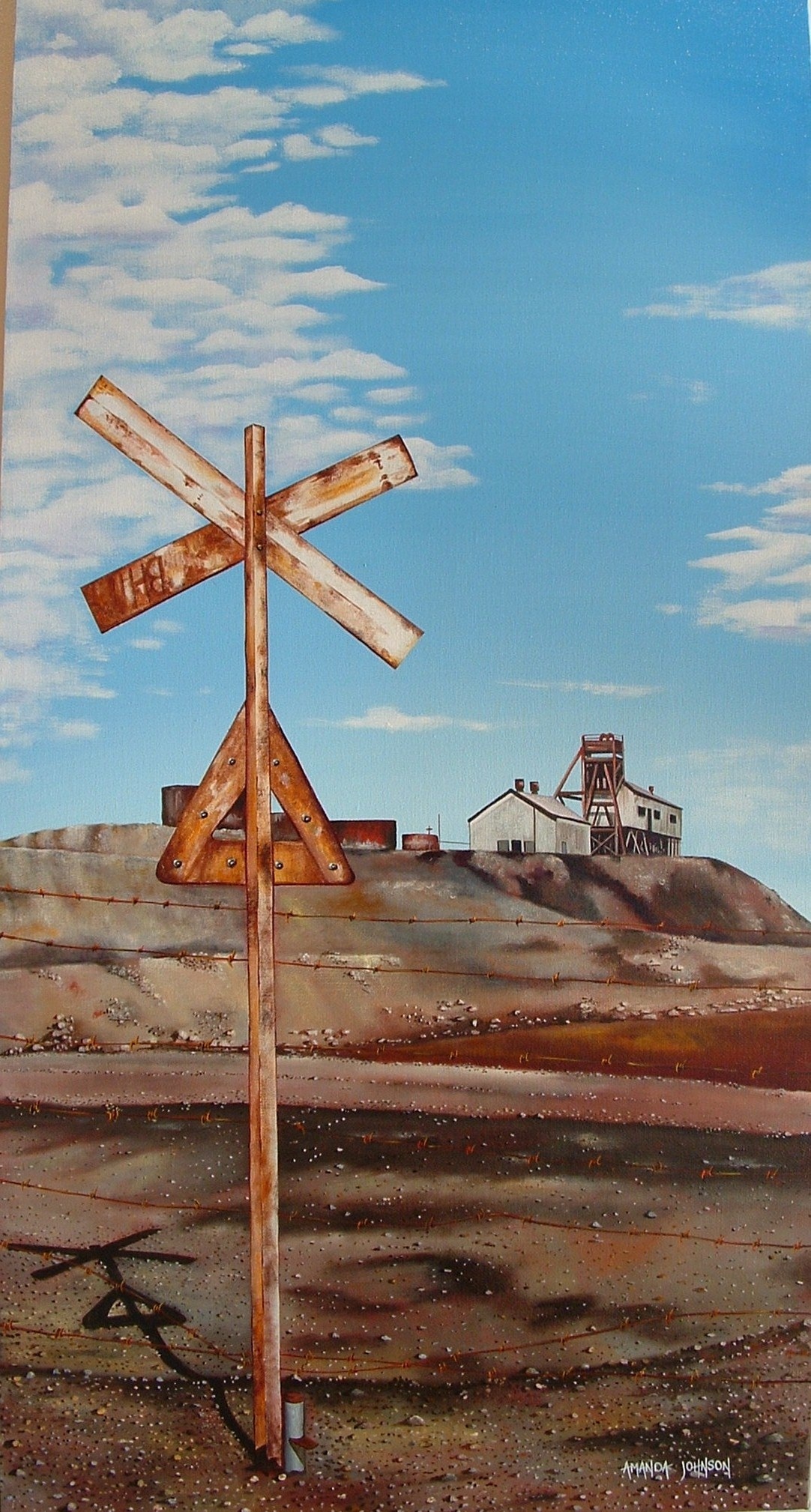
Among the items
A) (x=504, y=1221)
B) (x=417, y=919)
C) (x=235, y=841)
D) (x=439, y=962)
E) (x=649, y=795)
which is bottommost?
(x=504, y=1221)

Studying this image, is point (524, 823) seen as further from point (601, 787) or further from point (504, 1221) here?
point (504, 1221)

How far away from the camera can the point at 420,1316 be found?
2822mm

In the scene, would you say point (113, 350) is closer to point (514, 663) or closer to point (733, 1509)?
point (514, 663)

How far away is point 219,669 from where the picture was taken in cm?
301

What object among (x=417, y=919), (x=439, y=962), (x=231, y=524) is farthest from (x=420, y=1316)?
(x=231, y=524)

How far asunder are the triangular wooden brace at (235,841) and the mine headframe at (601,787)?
2.21 ft

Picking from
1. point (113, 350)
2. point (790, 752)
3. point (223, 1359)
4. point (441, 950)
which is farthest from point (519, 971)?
point (113, 350)

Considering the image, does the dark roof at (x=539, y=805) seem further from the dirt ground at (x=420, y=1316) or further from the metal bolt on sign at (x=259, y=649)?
the dirt ground at (x=420, y=1316)

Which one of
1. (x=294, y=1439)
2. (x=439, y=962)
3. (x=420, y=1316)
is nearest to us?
(x=294, y=1439)

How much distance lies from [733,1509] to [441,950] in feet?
4.72

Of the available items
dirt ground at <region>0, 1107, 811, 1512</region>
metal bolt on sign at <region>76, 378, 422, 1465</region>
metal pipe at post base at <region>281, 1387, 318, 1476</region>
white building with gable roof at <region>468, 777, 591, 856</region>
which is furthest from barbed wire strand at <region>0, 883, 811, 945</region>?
metal pipe at post base at <region>281, 1387, 318, 1476</region>
